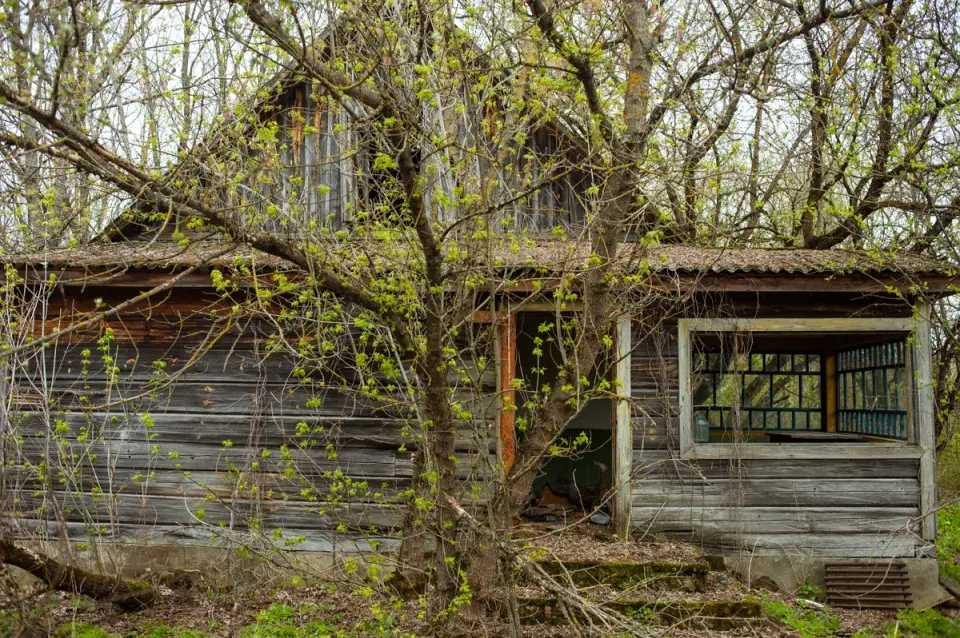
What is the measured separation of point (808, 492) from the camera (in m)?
8.62

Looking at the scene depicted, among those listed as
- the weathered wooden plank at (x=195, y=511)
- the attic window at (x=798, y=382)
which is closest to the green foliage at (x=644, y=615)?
the attic window at (x=798, y=382)

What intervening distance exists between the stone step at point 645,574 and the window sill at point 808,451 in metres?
1.49

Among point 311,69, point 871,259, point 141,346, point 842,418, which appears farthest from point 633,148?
point 842,418

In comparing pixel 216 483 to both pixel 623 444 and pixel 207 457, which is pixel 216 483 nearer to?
pixel 207 457

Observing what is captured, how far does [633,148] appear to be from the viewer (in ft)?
19.9

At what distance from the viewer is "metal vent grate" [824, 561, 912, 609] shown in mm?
8312

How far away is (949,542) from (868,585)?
13.1ft

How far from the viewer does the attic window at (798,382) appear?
28.1 feet

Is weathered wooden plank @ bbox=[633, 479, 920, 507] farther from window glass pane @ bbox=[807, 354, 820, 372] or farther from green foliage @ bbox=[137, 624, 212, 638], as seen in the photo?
green foliage @ bbox=[137, 624, 212, 638]

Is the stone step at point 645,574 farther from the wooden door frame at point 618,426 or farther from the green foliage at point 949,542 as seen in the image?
the green foliage at point 949,542

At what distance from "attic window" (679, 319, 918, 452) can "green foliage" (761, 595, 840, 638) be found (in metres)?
1.64

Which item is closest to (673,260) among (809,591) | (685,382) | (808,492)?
(685,382)

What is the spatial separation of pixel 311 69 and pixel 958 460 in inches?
466

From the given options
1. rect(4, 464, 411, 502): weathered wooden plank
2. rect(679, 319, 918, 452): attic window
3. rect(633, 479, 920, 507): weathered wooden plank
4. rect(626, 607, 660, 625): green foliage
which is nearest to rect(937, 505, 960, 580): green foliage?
rect(633, 479, 920, 507): weathered wooden plank
